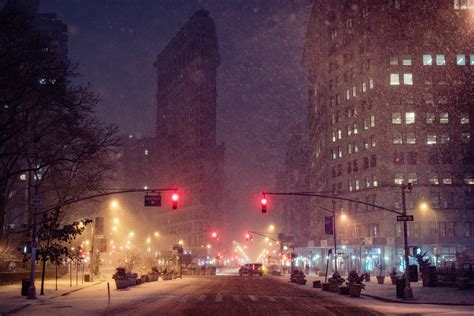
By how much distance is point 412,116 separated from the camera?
94250 millimetres

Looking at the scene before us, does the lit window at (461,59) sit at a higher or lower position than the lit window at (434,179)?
higher

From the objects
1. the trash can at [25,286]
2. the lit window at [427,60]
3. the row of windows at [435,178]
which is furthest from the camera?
the lit window at [427,60]

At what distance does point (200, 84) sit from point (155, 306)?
171m

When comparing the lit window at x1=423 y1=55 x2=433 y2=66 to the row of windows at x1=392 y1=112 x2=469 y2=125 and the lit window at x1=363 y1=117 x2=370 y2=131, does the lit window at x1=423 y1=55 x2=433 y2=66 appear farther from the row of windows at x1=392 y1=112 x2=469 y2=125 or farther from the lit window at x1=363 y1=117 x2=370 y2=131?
the lit window at x1=363 y1=117 x2=370 y2=131

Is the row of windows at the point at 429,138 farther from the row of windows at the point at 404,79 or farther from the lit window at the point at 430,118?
the row of windows at the point at 404,79

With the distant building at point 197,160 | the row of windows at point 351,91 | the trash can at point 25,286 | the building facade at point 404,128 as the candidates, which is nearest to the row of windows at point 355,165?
the building facade at point 404,128

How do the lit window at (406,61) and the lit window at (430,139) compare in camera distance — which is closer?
the lit window at (430,139)

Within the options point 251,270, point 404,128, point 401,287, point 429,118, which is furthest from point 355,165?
point 401,287

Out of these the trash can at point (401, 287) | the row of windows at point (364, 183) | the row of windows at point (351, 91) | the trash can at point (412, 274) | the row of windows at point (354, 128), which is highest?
the row of windows at point (351, 91)

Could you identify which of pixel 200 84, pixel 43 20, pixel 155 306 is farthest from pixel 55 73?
pixel 200 84

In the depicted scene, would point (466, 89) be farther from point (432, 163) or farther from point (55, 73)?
point (55, 73)

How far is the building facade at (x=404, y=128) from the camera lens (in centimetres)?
8825

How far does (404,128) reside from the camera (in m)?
94.1

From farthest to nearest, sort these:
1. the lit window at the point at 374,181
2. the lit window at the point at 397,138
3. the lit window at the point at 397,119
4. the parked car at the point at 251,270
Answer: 1. the lit window at the point at 397,119
2. the lit window at the point at 374,181
3. the lit window at the point at 397,138
4. the parked car at the point at 251,270
